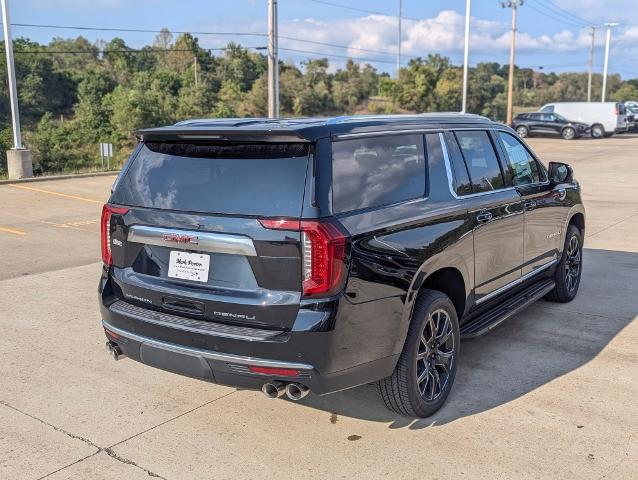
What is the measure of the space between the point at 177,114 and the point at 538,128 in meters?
37.2

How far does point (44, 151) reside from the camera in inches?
1769

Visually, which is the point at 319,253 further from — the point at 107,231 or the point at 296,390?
the point at 107,231

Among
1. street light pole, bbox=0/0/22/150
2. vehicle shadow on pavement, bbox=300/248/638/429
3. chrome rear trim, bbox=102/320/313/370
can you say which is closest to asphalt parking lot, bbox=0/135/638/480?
vehicle shadow on pavement, bbox=300/248/638/429

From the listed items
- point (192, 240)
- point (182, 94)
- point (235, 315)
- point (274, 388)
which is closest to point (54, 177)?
point (192, 240)

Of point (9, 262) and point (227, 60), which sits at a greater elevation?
point (227, 60)

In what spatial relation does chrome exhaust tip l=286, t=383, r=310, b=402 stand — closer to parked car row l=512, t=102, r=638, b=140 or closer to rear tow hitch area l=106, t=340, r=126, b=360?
rear tow hitch area l=106, t=340, r=126, b=360

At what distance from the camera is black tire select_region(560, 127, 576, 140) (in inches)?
1507

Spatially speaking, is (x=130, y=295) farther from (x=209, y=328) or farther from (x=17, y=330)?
(x=17, y=330)

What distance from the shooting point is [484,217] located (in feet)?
14.6

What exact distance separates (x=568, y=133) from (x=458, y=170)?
37.3m

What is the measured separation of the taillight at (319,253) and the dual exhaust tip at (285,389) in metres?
0.48

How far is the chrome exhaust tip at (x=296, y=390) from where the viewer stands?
127 inches

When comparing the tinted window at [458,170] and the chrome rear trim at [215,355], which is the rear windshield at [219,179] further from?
the tinted window at [458,170]

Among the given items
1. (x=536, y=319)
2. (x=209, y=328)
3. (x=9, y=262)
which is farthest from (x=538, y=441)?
(x=9, y=262)
